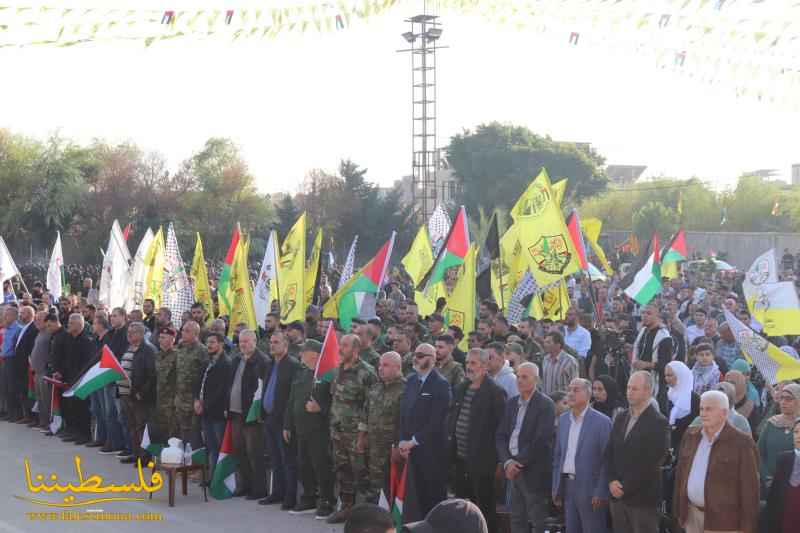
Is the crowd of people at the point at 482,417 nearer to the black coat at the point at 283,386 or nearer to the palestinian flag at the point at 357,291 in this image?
the black coat at the point at 283,386

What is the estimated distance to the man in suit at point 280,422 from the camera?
37.3 feet

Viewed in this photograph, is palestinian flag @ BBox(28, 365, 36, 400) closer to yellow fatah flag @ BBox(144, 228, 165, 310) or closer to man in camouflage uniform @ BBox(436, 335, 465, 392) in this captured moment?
yellow fatah flag @ BBox(144, 228, 165, 310)

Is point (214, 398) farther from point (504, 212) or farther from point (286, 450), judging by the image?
point (504, 212)

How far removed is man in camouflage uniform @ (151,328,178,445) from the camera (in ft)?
42.6

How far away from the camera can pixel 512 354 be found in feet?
35.6

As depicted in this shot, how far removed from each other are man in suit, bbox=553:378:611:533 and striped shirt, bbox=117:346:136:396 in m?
6.83

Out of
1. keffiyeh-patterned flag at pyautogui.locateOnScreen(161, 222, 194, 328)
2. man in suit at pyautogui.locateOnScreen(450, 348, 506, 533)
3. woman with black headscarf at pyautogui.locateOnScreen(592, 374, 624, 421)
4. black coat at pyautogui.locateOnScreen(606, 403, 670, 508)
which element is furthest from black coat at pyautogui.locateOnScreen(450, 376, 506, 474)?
keffiyeh-patterned flag at pyautogui.locateOnScreen(161, 222, 194, 328)

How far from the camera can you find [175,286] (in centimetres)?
1967

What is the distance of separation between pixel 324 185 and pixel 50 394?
45638mm

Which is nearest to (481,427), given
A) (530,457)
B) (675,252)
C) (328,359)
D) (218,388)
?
(530,457)

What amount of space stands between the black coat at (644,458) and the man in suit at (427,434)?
2029 millimetres

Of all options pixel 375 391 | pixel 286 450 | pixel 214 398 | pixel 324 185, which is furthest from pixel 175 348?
pixel 324 185

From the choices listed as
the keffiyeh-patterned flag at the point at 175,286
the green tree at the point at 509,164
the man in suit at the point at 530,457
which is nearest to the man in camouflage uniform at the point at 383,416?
the man in suit at the point at 530,457

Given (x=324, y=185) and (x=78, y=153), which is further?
(x=324, y=185)
